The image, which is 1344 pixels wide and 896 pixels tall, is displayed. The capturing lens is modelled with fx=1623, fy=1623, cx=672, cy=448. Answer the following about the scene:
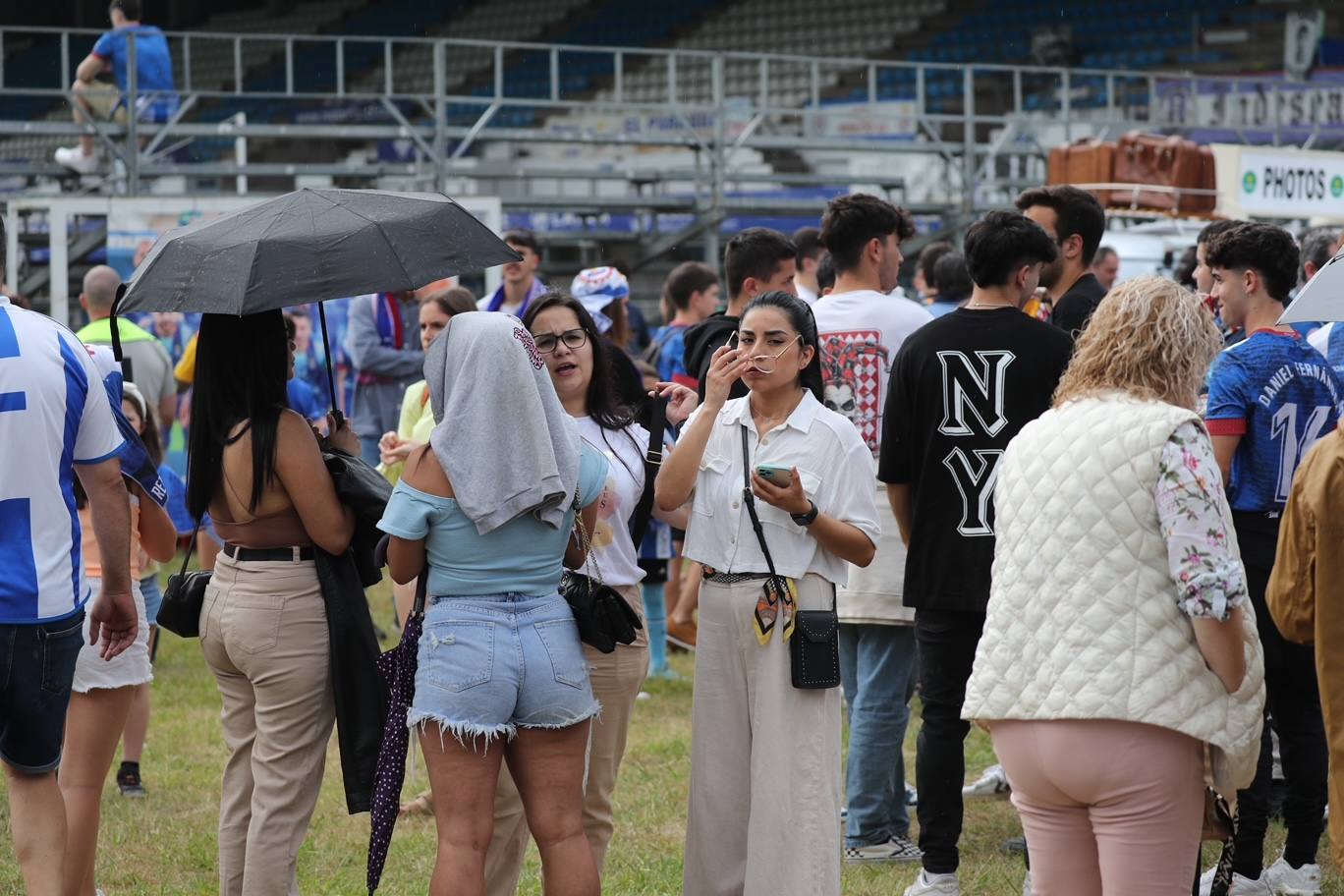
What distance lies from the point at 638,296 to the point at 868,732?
11.7 meters

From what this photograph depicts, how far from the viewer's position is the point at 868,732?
16.4 ft

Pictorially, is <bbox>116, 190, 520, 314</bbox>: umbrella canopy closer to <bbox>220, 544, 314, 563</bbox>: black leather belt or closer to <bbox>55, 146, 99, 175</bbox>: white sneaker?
<bbox>220, 544, 314, 563</bbox>: black leather belt

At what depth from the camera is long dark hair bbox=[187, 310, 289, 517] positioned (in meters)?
3.74

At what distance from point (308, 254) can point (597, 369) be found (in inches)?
34.4

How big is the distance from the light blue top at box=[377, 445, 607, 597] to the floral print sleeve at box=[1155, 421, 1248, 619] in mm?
1318

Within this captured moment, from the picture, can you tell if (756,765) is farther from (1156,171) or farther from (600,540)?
(1156,171)

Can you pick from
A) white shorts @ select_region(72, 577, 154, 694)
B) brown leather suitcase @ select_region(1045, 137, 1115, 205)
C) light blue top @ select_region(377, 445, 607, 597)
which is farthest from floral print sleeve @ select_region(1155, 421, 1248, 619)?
brown leather suitcase @ select_region(1045, 137, 1115, 205)

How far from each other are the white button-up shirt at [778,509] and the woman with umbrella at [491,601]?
1.77ft

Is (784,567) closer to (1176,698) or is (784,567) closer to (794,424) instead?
(794,424)

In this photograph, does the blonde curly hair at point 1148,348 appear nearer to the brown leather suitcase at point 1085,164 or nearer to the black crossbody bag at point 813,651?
the black crossbody bag at point 813,651

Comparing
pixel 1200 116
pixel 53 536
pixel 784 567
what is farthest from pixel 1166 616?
pixel 1200 116

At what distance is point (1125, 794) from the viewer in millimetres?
3039

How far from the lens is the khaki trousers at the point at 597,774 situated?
3.97 m

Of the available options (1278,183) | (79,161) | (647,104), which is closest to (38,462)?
(1278,183)
